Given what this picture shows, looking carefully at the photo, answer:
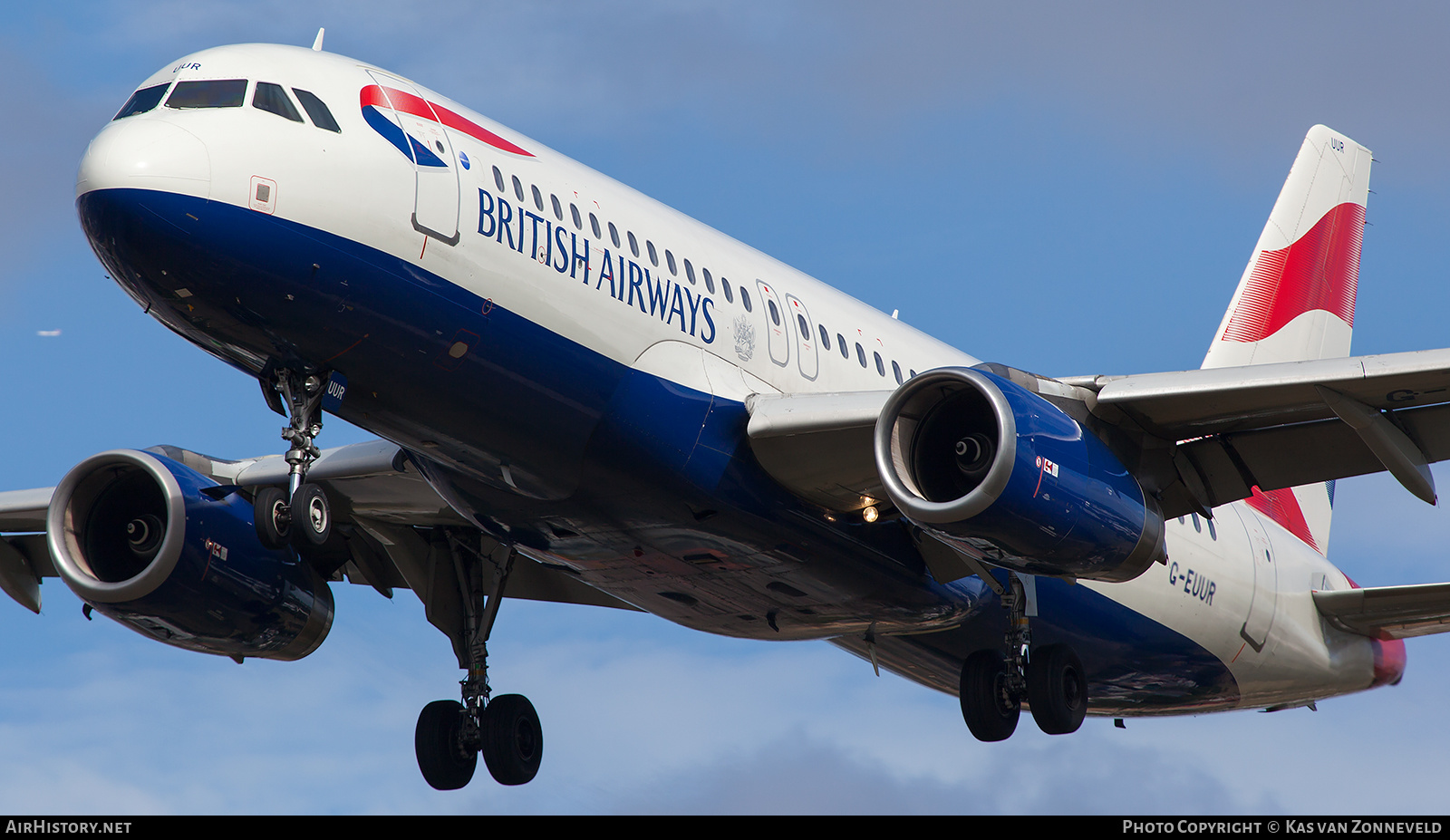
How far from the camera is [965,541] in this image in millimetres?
18828

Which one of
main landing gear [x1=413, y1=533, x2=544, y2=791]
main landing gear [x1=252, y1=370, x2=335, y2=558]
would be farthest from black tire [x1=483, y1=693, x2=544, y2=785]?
main landing gear [x1=252, y1=370, x2=335, y2=558]

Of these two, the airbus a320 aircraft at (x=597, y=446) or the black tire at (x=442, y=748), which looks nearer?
the airbus a320 aircraft at (x=597, y=446)

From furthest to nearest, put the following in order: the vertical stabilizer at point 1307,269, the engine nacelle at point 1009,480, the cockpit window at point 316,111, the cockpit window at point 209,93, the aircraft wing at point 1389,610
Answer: the vertical stabilizer at point 1307,269 < the aircraft wing at point 1389,610 < the engine nacelle at point 1009,480 < the cockpit window at point 316,111 < the cockpit window at point 209,93

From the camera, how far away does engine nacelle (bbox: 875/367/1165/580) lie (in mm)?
18281

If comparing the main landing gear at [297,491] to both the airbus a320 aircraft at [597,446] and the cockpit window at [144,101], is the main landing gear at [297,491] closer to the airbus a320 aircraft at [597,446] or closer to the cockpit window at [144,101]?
the airbus a320 aircraft at [597,446]

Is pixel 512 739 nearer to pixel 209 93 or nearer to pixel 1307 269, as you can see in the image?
pixel 209 93

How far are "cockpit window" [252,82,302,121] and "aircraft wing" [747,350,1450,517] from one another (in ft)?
19.7

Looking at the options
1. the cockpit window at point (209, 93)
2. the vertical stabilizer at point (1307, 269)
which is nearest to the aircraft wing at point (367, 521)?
the cockpit window at point (209, 93)

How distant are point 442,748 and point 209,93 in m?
10.3

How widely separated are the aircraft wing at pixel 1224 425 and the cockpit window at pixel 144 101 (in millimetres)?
7119

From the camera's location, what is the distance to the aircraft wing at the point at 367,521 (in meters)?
22.4

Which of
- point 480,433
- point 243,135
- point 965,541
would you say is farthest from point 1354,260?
point 243,135

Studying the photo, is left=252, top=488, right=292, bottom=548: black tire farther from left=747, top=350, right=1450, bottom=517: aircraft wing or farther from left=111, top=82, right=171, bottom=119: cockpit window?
left=747, top=350, right=1450, bottom=517: aircraft wing

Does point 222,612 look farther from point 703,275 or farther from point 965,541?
point 965,541
